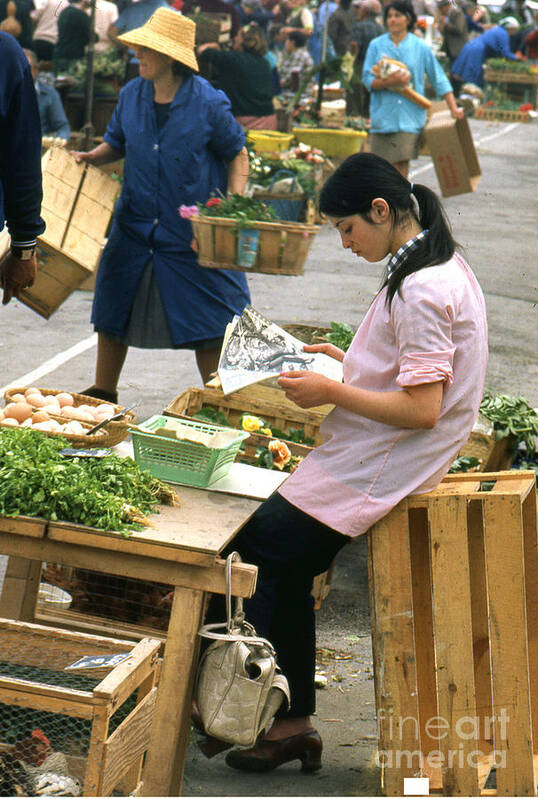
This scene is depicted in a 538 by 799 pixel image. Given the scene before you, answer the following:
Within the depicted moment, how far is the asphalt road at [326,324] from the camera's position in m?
3.38

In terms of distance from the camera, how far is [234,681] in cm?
296

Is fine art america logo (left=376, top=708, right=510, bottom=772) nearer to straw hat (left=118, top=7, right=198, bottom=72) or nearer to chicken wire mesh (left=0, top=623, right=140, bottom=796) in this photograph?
chicken wire mesh (left=0, top=623, right=140, bottom=796)

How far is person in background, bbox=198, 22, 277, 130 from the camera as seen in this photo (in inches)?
481

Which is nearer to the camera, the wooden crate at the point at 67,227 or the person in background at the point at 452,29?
the wooden crate at the point at 67,227

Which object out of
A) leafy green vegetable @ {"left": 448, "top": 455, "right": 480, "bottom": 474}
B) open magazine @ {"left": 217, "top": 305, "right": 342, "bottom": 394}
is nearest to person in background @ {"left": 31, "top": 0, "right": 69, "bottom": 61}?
leafy green vegetable @ {"left": 448, "top": 455, "right": 480, "bottom": 474}

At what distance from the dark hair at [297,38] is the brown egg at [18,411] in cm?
1645

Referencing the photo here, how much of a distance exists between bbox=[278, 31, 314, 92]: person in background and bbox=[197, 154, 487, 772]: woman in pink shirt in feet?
52.8

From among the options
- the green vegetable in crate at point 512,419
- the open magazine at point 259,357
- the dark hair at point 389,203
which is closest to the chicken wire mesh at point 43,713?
the open magazine at point 259,357

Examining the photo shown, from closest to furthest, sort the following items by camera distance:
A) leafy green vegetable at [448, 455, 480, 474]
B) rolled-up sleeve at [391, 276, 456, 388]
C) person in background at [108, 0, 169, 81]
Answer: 1. rolled-up sleeve at [391, 276, 456, 388]
2. leafy green vegetable at [448, 455, 480, 474]
3. person in background at [108, 0, 169, 81]

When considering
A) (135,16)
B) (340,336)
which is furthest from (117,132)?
(135,16)

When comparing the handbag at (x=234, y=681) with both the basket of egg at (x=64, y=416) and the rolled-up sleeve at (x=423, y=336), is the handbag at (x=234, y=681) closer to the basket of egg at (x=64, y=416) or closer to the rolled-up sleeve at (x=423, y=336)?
the rolled-up sleeve at (x=423, y=336)

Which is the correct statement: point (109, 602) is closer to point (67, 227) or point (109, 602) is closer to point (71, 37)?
point (67, 227)

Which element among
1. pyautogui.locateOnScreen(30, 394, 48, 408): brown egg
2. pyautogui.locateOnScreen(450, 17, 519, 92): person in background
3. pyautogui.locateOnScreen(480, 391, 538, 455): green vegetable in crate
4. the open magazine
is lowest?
pyautogui.locateOnScreen(450, 17, 519, 92): person in background

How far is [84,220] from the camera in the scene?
558 centimetres
